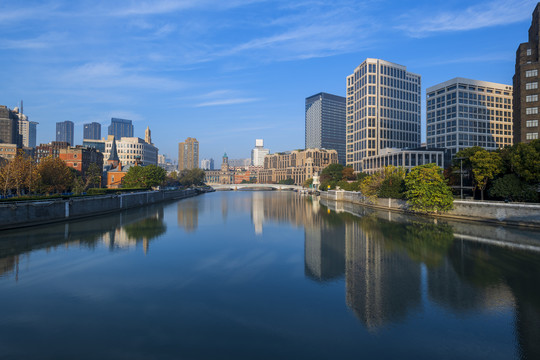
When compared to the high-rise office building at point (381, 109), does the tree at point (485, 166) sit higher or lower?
lower

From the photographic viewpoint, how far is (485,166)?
5466cm

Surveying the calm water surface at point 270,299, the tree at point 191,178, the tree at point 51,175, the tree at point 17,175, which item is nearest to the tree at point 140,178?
the tree at point 51,175

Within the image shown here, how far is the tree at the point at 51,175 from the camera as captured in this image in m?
67.1

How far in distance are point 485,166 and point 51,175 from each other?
264 feet

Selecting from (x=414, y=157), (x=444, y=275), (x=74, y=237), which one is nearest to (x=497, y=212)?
(x=444, y=275)

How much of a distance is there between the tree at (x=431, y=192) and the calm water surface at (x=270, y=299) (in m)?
18.4

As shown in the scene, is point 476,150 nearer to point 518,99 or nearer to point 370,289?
point 518,99

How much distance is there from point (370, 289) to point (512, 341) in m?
7.89

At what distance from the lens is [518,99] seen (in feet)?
284

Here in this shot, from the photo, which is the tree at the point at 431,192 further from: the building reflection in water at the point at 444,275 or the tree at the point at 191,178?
the tree at the point at 191,178

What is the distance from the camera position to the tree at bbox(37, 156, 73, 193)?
6712cm

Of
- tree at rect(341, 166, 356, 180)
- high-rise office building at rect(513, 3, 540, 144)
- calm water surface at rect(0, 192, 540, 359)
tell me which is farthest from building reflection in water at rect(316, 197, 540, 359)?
tree at rect(341, 166, 356, 180)

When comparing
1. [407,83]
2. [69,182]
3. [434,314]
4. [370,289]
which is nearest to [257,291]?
[370,289]

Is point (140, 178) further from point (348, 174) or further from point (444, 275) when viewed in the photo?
point (444, 275)
